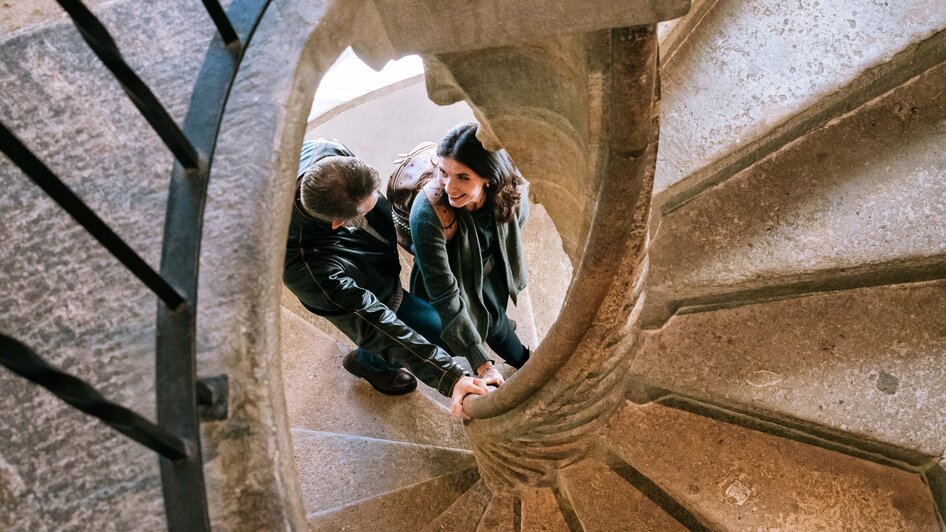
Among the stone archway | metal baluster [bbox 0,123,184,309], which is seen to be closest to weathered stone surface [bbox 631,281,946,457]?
the stone archway

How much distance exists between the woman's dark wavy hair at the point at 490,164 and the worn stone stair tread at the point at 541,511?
1187 mm

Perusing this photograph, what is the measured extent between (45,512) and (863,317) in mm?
2241

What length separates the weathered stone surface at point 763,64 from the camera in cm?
231

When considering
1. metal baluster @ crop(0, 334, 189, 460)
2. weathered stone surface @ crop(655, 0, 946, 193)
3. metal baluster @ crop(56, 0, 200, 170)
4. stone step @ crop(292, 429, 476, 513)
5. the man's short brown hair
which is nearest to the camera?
metal baluster @ crop(0, 334, 189, 460)

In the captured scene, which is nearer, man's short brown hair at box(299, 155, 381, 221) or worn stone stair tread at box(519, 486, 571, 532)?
man's short brown hair at box(299, 155, 381, 221)

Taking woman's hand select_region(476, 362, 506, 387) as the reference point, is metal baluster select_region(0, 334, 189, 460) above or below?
below

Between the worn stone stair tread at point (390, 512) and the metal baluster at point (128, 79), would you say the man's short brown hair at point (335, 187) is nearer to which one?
the metal baluster at point (128, 79)

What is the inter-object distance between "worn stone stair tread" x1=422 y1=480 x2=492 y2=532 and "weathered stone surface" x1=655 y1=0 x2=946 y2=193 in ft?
5.60

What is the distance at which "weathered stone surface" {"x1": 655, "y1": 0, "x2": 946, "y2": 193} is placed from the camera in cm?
231

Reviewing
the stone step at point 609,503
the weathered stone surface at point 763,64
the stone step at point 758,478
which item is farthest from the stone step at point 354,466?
the weathered stone surface at point 763,64

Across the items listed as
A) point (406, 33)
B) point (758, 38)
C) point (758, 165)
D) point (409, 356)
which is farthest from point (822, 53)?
Answer: point (409, 356)

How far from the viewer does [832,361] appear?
2.18m

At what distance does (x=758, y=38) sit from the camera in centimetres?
256

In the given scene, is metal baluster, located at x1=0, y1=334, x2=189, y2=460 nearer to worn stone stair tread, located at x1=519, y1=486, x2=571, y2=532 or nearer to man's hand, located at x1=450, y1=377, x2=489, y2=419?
man's hand, located at x1=450, y1=377, x2=489, y2=419
